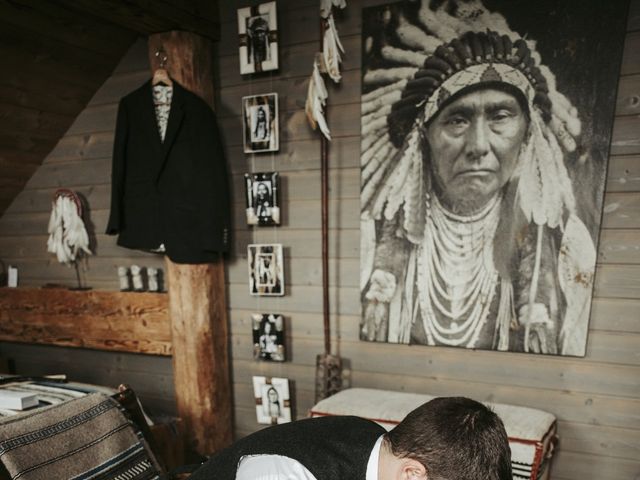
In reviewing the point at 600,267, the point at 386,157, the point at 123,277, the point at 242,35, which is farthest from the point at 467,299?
the point at 123,277

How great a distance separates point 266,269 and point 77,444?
1042 millimetres

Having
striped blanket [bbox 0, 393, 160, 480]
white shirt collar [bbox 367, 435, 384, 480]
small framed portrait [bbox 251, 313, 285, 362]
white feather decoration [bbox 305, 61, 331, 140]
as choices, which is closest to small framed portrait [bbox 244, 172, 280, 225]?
white feather decoration [bbox 305, 61, 331, 140]

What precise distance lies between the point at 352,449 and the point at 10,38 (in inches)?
84.7

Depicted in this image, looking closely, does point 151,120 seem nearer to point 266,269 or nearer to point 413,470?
point 266,269

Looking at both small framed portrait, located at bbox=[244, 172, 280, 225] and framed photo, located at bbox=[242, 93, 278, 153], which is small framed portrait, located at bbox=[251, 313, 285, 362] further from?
framed photo, located at bbox=[242, 93, 278, 153]

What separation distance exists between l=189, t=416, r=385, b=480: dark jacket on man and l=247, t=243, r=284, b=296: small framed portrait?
3.55 ft

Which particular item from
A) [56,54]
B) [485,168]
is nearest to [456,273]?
[485,168]

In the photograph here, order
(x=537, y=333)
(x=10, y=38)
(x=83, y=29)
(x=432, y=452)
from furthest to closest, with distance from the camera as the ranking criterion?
(x=83, y=29) → (x=10, y=38) → (x=537, y=333) → (x=432, y=452)

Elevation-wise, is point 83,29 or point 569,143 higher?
point 83,29

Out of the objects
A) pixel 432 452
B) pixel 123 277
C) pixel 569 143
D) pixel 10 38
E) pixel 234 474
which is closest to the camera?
pixel 432 452

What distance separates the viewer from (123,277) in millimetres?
2463

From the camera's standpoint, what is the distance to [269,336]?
7.28 feet

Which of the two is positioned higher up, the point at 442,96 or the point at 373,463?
the point at 442,96

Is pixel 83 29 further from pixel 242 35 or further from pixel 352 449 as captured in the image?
pixel 352 449
